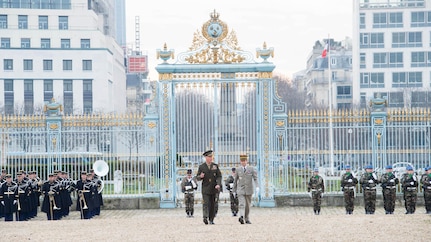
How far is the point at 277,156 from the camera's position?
26016mm

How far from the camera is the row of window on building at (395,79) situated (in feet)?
244

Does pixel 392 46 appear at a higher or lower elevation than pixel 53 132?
higher

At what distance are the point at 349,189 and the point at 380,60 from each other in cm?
5267

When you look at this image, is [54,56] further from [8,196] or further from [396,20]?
[8,196]

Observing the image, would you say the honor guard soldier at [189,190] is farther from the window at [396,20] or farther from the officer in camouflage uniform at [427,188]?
the window at [396,20]

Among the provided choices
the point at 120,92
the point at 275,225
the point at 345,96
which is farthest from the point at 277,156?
the point at 120,92

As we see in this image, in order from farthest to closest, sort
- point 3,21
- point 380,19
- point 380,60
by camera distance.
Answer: point 3,21
point 380,60
point 380,19

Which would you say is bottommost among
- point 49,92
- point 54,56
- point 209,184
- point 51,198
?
point 51,198

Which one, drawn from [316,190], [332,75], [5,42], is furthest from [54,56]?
[316,190]

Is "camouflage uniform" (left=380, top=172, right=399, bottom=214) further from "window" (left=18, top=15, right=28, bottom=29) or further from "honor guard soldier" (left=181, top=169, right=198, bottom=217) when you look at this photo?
"window" (left=18, top=15, right=28, bottom=29)

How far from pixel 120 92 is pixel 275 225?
76.6 meters

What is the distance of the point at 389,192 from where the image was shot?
24250 mm

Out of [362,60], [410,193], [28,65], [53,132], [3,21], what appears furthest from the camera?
[3,21]

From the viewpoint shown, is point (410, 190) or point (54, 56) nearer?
point (410, 190)
